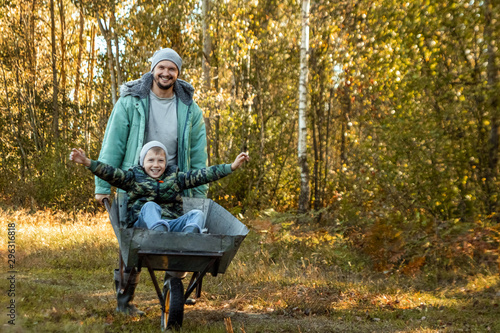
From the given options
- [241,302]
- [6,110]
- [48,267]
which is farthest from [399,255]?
[6,110]

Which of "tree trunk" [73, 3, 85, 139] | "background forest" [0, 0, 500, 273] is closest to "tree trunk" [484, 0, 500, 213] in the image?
"background forest" [0, 0, 500, 273]

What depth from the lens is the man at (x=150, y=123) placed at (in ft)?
15.9

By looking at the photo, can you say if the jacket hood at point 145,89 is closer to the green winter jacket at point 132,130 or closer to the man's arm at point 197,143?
the green winter jacket at point 132,130

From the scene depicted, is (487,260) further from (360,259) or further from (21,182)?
(21,182)

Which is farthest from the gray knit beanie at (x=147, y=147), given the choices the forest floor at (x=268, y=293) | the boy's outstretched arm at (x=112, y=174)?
the forest floor at (x=268, y=293)

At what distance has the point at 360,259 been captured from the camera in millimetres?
8094

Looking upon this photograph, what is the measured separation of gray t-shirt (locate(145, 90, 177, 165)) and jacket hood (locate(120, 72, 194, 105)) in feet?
0.29

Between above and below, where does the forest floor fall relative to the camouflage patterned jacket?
below

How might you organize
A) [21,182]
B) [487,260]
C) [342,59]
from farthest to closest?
[21,182] < [342,59] < [487,260]

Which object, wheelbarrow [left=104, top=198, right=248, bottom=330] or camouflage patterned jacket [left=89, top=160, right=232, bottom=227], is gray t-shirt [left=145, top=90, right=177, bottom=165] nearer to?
camouflage patterned jacket [left=89, top=160, right=232, bottom=227]

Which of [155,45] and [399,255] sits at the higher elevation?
[155,45]

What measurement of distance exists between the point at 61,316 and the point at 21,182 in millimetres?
11461

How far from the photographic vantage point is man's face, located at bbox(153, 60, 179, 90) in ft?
15.8

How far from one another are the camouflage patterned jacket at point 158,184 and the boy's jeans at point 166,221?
155mm
